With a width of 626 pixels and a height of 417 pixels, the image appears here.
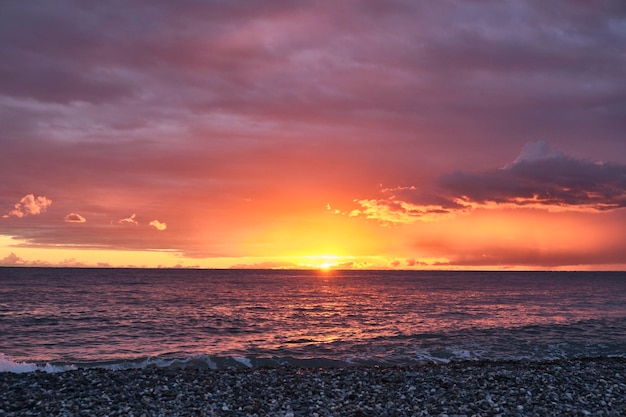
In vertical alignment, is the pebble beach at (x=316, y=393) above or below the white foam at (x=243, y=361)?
above

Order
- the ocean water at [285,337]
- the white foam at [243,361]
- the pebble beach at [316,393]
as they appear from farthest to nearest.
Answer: the ocean water at [285,337]
the white foam at [243,361]
the pebble beach at [316,393]

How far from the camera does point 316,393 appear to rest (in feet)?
62.1

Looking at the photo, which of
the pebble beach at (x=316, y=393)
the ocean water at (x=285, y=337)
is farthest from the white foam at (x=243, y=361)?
the pebble beach at (x=316, y=393)

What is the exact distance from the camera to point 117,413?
1642 cm

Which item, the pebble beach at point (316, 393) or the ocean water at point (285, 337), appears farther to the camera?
the ocean water at point (285, 337)

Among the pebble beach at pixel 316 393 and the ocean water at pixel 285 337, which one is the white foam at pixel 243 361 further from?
the pebble beach at pixel 316 393

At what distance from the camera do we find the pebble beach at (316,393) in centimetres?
1698

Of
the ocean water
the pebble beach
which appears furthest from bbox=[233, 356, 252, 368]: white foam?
the pebble beach

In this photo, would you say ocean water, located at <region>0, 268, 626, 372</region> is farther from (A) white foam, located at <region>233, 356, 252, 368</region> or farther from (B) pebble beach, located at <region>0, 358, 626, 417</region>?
(B) pebble beach, located at <region>0, 358, 626, 417</region>

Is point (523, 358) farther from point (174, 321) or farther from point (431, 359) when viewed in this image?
point (174, 321)

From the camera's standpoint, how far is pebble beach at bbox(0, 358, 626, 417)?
17.0 meters

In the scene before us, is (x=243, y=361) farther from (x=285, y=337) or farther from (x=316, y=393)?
(x=316, y=393)

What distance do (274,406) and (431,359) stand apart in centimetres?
1685

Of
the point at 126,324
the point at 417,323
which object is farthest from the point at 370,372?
the point at 126,324
